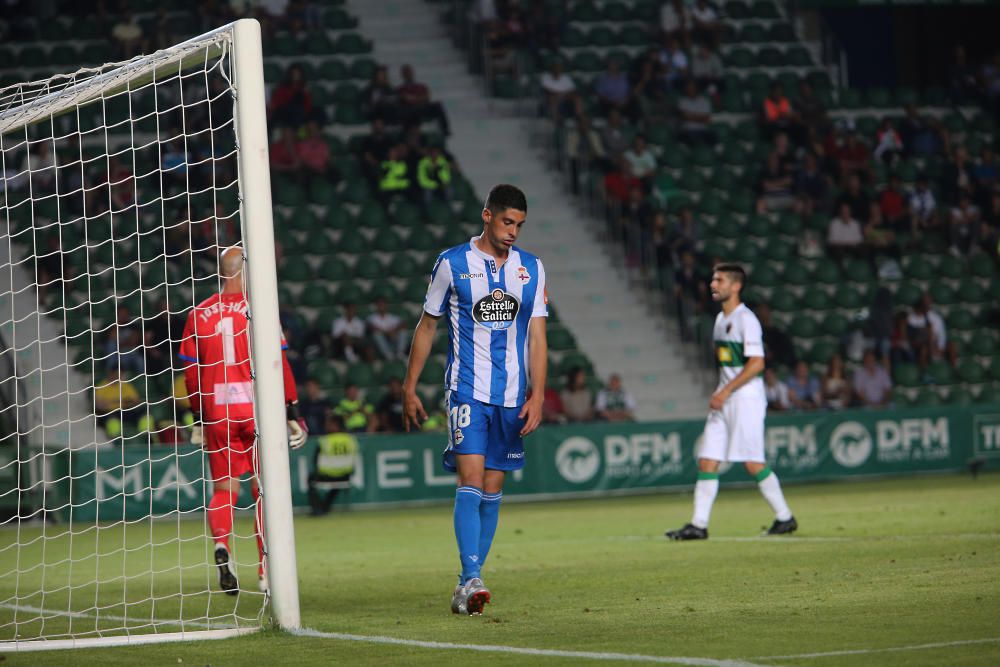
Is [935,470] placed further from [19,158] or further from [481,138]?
[19,158]

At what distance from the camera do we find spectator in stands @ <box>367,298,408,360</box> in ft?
69.7

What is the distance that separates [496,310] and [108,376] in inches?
464

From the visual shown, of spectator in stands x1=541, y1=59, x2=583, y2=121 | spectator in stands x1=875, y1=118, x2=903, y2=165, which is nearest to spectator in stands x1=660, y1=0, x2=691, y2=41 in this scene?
spectator in stands x1=541, y1=59, x2=583, y2=121

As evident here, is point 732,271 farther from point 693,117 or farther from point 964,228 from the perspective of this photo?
point 964,228

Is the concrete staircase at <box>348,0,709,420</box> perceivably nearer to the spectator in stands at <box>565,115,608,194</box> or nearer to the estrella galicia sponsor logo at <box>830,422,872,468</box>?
the spectator in stands at <box>565,115,608,194</box>

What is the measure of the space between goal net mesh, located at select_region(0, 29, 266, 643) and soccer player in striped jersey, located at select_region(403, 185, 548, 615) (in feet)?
4.70

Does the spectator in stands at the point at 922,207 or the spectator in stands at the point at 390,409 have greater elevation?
the spectator in stands at the point at 922,207

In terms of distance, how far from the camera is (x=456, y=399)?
8109mm

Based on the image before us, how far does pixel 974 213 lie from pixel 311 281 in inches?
452

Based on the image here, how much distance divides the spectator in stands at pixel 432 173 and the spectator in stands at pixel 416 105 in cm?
76

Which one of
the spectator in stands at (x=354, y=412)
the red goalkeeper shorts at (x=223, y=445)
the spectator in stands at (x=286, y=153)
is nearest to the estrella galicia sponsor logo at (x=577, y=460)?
the spectator in stands at (x=354, y=412)

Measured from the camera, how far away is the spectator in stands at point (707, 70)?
26.9m

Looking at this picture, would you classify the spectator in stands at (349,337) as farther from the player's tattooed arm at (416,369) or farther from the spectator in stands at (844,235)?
Result: the player's tattooed arm at (416,369)

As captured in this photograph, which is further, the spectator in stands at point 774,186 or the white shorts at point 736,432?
the spectator in stands at point 774,186
